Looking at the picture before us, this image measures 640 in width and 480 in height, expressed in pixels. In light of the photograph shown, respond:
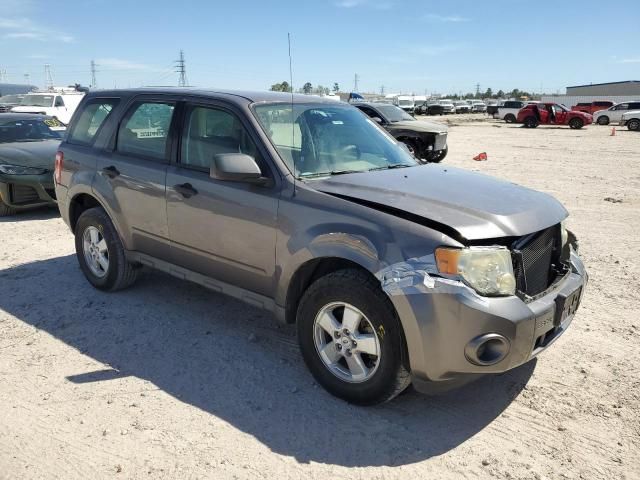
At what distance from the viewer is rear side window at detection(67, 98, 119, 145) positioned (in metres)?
5.28

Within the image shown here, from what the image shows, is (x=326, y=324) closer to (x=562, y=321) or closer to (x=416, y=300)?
(x=416, y=300)

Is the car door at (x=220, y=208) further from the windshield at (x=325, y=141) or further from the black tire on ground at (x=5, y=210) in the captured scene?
the black tire on ground at (x=5, y=210)

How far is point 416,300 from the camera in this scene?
A: 9.75 ft

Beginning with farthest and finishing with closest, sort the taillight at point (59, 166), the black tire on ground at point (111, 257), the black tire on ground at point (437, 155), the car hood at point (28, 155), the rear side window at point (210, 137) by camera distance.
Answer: the black tire on ground at point (437, 155)
the car hood at point (28, 155)
the taillight at point (59, 166)
the black tire on ground at point (111, 257)
the rear side window at point (210, 137)

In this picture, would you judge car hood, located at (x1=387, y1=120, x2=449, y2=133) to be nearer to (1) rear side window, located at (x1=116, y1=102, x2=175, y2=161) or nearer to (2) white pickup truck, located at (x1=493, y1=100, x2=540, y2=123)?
(1) rear side window, located at (x1=116, y1=102, x2=175, y2=161)

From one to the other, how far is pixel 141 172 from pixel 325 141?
163 cm

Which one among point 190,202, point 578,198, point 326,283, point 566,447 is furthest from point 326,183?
point 578,198

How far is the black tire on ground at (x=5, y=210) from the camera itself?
867 cm

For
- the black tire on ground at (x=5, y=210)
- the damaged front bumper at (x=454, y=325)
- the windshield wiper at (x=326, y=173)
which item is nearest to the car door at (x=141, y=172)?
the windshield wiper at (x=326, y=173)

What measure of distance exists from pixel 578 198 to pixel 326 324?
333 inches

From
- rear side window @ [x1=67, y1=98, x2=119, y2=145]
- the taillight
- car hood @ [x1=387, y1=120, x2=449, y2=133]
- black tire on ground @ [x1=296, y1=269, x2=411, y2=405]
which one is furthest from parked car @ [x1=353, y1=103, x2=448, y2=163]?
black tire on ground @ [x1=296, y1=269, x2=411, y2=405]

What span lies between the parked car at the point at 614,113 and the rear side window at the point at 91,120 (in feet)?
129

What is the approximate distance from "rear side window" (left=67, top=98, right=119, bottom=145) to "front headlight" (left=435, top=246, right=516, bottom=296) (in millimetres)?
3663

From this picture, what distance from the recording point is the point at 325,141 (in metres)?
4.18
